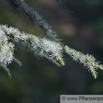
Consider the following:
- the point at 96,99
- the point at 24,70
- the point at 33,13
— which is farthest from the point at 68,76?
the point at 33,13

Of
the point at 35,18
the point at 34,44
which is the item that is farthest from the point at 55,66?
the point at 34,44

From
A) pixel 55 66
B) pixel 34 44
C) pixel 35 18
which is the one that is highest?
pixel 55 66

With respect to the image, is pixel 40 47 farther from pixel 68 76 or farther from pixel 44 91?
pixel 68 76

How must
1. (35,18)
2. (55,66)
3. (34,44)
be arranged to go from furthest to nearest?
(55,66) < (35,18) < (34,44)

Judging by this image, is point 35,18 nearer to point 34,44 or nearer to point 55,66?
point 34,44

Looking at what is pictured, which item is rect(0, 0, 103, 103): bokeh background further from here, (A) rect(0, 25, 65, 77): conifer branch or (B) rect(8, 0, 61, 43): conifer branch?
(A) rect(0, 25, 65, 77): conifer branch

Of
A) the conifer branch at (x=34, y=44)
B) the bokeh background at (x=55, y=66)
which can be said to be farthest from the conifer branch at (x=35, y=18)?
the bokeh background at (x=55, y=66)

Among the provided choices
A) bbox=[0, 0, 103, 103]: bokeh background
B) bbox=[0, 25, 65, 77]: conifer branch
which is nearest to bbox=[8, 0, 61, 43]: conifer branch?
bbox=[0, 25, 65, 77]: conifer branch

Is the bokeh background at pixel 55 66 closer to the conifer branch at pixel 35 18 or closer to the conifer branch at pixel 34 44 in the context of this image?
the conifer branch at pixel 35 18
